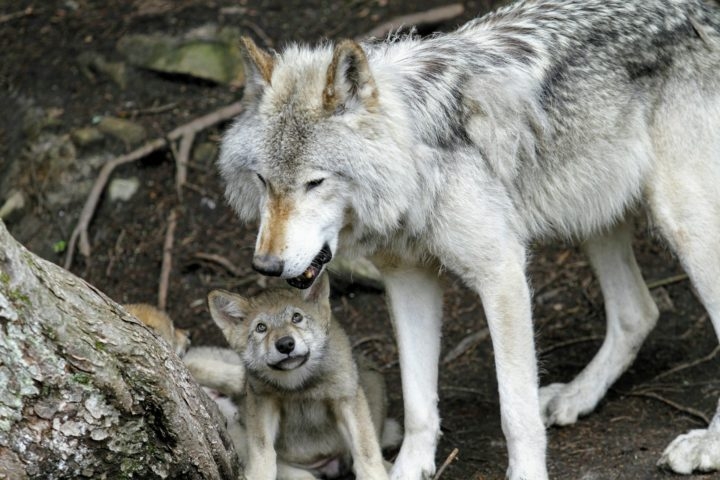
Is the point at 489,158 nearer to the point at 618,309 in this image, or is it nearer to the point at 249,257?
the point at 618,309

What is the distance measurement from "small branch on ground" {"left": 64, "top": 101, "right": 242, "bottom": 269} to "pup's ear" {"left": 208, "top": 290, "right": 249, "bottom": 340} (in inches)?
129

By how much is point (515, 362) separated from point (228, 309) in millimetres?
1515

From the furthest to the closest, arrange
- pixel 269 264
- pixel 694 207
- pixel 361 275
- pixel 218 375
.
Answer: pixel 361 275 → pixel 218 375 → pixel 694 207 → pixel 269 264

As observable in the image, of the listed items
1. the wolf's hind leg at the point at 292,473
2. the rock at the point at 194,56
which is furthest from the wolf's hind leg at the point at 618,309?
the rock at the point at 194,56

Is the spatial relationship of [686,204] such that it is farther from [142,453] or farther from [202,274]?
[202,274]

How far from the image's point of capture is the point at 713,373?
6707 mm

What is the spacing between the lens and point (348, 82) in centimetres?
477

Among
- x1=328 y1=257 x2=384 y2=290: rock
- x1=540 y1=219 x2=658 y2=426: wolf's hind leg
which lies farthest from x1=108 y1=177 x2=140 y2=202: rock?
x1=540 y1=219 x2=658 y2=426: wolf's hind leg

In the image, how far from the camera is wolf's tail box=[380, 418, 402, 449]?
607 cm

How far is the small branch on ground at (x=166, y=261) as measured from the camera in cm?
803

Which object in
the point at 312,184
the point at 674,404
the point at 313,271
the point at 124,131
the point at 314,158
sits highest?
the point at 314,158

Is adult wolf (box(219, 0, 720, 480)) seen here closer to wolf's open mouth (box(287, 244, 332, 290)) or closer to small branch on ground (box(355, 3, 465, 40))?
wolf's open mouth (box(287, 244, 332, 290))

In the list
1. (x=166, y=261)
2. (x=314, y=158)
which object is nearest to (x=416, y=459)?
(x=314, y=158)

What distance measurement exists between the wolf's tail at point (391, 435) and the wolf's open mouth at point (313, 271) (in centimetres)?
158
